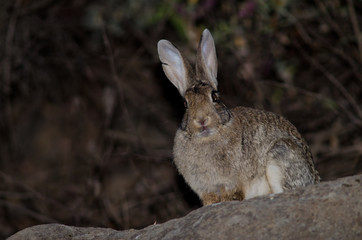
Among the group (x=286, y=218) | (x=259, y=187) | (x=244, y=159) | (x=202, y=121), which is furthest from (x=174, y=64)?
(x=286, y=218)

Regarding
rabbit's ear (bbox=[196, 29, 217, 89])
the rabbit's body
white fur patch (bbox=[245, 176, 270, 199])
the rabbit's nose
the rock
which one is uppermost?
rabbit's ear (bbox=[196, 29, 217, 89])

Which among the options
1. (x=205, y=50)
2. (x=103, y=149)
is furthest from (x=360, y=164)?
(x=103, y=149)

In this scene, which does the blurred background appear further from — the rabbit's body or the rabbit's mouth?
the rabbit's mouth

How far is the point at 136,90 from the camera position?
8.93m

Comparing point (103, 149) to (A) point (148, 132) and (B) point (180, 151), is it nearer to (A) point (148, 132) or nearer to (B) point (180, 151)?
(A) point (148, 132)

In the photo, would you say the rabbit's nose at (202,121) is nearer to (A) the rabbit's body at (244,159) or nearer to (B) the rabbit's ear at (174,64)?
(A) the rabbit's body at (244,159)

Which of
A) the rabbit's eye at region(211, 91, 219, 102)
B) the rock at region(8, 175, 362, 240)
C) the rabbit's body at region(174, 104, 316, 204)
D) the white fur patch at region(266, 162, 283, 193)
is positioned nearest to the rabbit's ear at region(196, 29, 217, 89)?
the rabbit's eye at region(211, 91, 219, 102)

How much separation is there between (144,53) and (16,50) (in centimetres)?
197

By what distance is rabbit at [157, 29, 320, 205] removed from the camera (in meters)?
4.68

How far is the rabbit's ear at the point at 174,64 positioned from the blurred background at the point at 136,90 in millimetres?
1673

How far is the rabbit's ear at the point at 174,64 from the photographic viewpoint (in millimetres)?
5164

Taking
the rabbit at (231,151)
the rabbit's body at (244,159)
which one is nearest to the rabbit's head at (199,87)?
the rabbit at (231,151)

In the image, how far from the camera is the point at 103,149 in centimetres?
831

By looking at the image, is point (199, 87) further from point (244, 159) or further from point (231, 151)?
point (244, 159)
